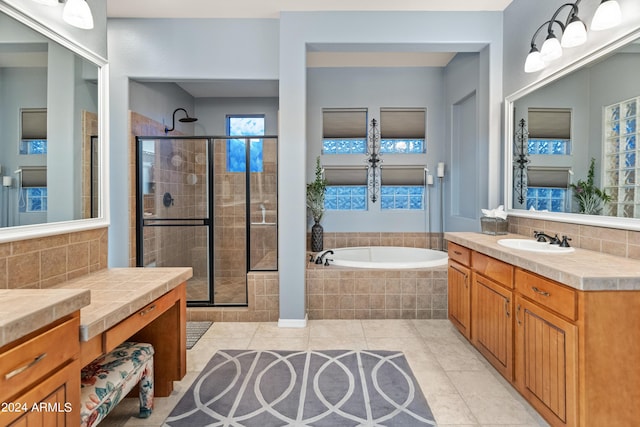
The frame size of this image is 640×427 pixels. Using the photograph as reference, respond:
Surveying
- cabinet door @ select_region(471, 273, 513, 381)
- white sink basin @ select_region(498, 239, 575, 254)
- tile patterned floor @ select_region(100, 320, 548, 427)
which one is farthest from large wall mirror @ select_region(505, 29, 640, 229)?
tile patterned floor @ select_region(100, 320, 548, 427)

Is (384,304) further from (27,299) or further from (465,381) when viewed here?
(27,299)

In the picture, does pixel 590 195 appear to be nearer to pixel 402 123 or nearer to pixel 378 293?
pixel 378 293

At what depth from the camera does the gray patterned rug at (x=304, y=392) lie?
181 cm

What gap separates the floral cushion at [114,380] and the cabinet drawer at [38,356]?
13.6 inches

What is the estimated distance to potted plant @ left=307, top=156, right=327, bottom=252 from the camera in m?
4.14

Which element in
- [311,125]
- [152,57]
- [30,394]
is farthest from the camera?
[311,125]

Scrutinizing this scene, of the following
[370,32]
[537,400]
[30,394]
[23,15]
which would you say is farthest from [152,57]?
[537,400]

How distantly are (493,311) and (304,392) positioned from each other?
133 centimetres

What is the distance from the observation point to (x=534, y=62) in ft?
8.20

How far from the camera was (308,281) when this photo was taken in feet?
10.8

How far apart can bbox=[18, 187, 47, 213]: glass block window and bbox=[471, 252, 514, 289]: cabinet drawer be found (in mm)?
2576

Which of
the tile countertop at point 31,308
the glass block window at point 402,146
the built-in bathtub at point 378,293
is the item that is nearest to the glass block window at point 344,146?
the glass block window at point 402,146

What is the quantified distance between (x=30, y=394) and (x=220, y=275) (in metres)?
2.55

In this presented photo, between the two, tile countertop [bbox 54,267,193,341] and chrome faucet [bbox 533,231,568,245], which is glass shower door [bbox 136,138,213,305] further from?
chrome faucet [bbox 533,231,568,245]
